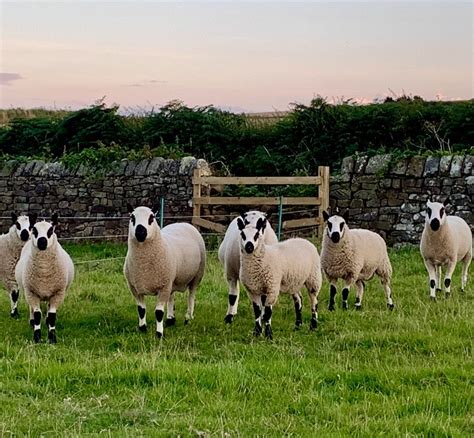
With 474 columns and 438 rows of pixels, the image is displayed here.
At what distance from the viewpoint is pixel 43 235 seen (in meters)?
9.93

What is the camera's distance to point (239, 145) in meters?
24.7

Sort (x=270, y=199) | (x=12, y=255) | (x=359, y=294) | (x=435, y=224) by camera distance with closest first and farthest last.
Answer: (x=12, y=255) → (x=359, y=294) → (x=435, y=224) → (x=270, y=199)

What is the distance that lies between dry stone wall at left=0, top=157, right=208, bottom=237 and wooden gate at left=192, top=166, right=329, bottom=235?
606mm

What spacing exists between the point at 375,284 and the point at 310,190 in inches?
241

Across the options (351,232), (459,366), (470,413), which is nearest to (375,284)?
(351,232)

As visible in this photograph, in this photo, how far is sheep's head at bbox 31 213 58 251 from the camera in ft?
32.3

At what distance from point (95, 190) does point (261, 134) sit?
5.96 metres

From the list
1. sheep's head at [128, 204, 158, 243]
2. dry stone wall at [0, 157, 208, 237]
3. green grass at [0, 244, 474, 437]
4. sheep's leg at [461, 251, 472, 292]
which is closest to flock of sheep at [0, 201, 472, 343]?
sheep's head at [128, 204, 158, 243]

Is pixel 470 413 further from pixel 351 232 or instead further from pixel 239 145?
pixel 239 145

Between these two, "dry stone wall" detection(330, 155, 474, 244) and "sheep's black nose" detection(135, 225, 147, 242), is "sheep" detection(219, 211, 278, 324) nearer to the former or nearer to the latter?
"sheep's black nose" detection(135, 225, 147, 242)

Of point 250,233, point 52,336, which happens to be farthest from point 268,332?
point 52,336

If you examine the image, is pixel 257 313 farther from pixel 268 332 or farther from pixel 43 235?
pixel 43 235

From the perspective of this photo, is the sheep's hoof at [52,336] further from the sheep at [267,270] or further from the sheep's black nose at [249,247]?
the sheep's black nose at [249,247]

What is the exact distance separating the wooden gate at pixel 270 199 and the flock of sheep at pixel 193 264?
6205 millimetres
